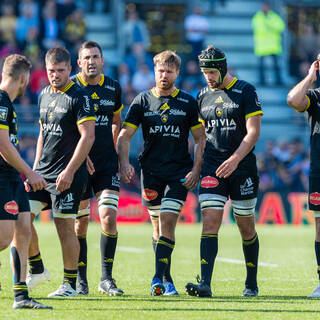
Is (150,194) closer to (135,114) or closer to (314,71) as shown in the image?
(135,114)

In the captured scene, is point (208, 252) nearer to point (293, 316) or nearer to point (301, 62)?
point (293, 316)

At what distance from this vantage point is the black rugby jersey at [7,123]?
275 inches

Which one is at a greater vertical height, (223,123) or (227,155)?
(223,123)

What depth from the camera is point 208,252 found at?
26.9 feet

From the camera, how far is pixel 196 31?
24.5 m

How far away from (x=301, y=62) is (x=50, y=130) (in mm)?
20380

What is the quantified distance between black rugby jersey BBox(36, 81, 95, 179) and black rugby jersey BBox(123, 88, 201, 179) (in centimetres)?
100

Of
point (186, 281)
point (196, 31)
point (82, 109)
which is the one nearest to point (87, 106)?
point (82, 109)

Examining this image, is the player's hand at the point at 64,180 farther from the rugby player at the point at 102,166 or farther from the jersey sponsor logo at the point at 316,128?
the jersey sponsor logo at the point at 316,128

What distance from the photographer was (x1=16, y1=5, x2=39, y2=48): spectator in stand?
23359mm

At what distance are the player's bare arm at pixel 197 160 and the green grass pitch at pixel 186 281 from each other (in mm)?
1148

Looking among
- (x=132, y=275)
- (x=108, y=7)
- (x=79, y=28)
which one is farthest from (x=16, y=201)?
(x=108, y=7)

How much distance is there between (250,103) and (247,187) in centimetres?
86

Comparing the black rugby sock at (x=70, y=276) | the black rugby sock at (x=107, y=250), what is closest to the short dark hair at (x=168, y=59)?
the black rugby sock at (x=107, y=250)
